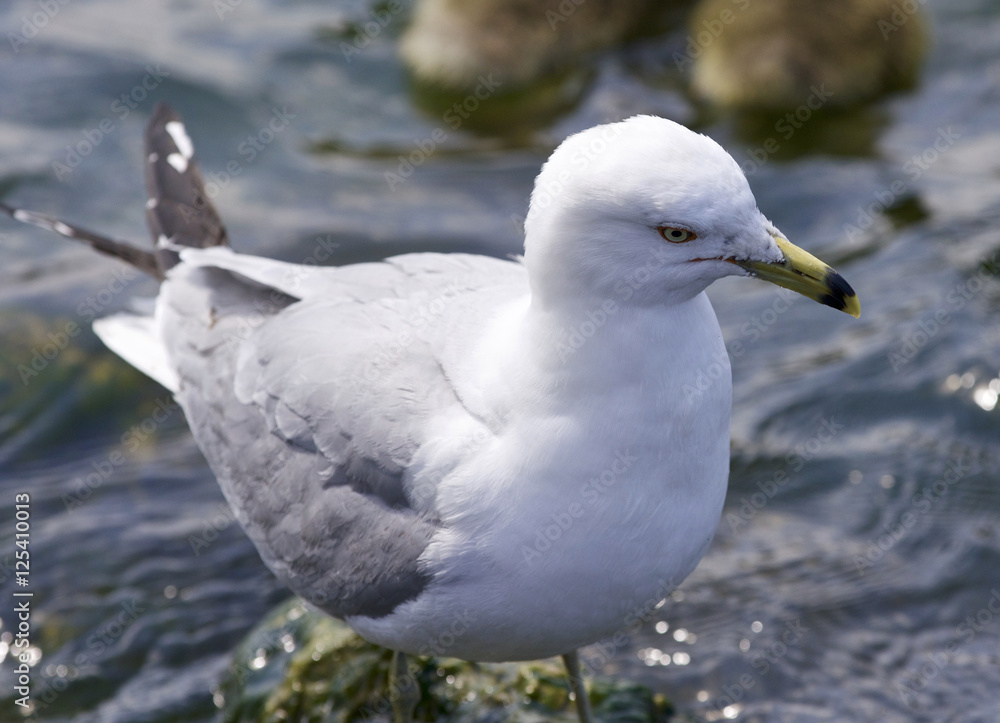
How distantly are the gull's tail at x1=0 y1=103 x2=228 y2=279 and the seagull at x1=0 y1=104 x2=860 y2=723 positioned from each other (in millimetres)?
885

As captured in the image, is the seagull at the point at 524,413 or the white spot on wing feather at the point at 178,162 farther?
the white spot on wing feather at the point at 178,162

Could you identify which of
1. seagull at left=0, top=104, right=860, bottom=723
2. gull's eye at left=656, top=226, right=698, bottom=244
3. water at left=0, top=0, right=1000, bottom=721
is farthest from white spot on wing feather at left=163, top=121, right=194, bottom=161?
gull's eye at left=656, top=226, right=698, bottom=244

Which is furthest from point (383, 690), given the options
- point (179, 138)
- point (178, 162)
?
point (179, 138)

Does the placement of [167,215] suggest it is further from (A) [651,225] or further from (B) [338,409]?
(A) [651,225]

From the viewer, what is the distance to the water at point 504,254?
430 cm

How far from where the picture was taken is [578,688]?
3.65m

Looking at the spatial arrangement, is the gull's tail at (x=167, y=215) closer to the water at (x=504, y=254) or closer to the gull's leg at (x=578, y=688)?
the water at (x=504, y=254)

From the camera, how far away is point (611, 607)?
2.96 m

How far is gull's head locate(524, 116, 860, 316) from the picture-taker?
98.8 inches

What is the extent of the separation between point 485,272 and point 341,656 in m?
1.44

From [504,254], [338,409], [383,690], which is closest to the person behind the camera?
[338,409]

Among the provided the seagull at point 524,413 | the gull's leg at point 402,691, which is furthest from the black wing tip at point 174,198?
the gull's leg at point 402,691

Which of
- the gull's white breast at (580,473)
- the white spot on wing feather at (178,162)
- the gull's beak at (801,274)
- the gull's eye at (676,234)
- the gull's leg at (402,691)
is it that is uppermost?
the gull's eye at (676,234)

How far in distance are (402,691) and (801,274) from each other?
193 cm
